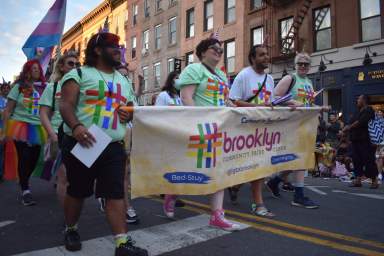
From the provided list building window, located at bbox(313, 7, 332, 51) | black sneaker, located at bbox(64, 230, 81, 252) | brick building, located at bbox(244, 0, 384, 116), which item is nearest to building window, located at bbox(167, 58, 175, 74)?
brick building, located at bbox(244, 0, 384, 116)

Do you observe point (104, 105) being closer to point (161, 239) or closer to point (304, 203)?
point (161, 239)

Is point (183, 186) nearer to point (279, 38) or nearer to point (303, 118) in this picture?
point (303, 118)

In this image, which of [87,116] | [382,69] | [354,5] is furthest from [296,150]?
[354,5]

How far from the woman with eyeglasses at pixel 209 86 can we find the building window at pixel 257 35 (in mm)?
16536

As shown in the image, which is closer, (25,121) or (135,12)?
(25,121)

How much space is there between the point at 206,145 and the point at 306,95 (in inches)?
91.7

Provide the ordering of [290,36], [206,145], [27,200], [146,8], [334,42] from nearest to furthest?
[206,145], [27,200], [334,42], [290,36], [146,8]

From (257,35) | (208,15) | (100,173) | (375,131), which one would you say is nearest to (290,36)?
(257,35)

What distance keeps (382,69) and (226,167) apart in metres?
13.1

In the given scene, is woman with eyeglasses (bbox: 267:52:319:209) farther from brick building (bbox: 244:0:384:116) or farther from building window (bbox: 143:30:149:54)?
building window (bbox: 143:30:149:54)

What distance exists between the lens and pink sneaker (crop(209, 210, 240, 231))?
3971 millimetres

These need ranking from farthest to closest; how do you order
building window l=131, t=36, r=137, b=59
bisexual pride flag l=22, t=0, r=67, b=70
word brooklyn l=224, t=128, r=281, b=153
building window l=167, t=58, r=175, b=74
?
building window l=131, t=36, r=137, b=59 → building window l=167, t=58, r=175, b=74 → bisexual pride flag l=22, t=0, r=67, b=70 → word brooklyn l=224, t=128, r=281, b=153

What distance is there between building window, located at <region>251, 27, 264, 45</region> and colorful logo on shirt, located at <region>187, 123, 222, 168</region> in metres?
17.2

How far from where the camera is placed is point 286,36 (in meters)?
18.3
